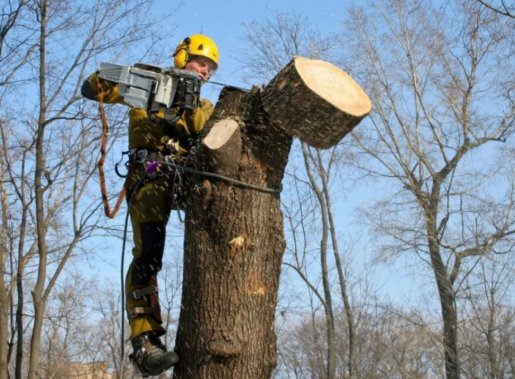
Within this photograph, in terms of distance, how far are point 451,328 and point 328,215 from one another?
201 inches

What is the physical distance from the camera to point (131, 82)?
323 cm

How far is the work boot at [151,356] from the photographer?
8.77ft

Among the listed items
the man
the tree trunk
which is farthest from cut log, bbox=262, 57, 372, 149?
the man

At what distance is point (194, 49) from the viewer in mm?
3643

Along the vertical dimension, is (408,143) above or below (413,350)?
above

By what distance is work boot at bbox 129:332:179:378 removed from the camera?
2672mm

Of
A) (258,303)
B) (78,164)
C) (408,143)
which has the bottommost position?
(258,303)

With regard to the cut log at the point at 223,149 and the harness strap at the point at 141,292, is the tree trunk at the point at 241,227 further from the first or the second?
the harness strap at the point at 141,292

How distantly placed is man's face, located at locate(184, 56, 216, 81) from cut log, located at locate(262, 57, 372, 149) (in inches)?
37.2

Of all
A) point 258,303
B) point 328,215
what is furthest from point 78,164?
point 258,303

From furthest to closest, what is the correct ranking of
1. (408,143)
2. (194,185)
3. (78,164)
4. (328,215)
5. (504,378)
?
(328,215) < (408,143) < (504,378) < (78,164) < (194,185)

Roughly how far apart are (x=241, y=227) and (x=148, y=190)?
0.79 m

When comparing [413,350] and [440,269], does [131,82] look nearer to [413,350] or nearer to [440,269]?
[440,269]

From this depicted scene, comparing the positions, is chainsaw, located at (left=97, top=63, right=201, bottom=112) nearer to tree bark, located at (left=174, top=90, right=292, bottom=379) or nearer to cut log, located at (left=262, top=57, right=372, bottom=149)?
tree bark, located at (left=174, top=90, right=292, bottom=379)
